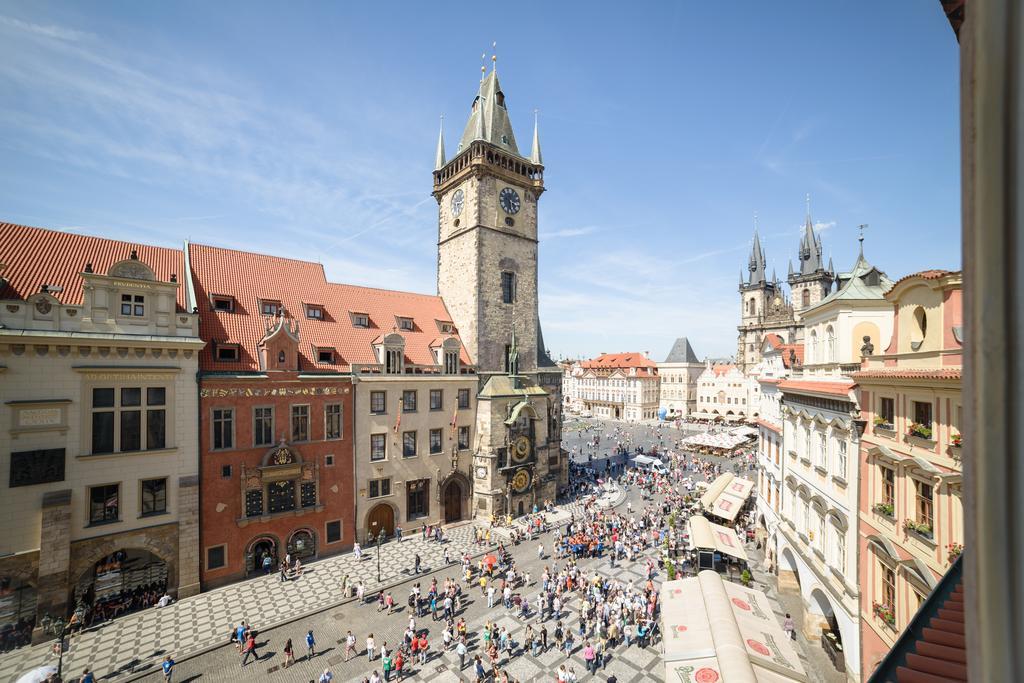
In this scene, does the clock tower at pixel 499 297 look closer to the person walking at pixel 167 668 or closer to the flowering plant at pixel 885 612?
the person walking at pixel 167 668

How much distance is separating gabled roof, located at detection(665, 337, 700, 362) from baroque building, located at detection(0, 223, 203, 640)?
329 ft

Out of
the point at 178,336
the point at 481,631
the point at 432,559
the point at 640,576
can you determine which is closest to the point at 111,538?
the point at 178,336

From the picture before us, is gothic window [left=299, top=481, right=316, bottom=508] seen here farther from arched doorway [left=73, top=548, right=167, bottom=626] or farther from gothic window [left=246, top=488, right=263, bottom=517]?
arched doorway [left=73, top=548, right=167, bottom=626]

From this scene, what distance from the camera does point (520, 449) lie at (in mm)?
35250

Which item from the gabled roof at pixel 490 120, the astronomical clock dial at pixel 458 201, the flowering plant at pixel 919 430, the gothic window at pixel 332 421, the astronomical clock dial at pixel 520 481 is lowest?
the astronomical clock dial at pixel 520 481

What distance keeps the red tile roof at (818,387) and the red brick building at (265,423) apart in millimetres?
24718

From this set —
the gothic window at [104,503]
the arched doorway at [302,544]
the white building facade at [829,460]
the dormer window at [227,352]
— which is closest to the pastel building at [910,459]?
the white building facade at [829,460]

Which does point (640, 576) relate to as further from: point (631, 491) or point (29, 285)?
A: point (29, 285)

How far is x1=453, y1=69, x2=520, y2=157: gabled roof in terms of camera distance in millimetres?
38969

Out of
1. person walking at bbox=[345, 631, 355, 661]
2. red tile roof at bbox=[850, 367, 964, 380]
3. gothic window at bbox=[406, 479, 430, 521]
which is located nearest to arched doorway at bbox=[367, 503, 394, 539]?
gothic window at bbox=[406, 479, 430, 521]

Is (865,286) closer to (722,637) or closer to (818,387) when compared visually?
(818,387)

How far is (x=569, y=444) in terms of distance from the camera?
70875 millimetres

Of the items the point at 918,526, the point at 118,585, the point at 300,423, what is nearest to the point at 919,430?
the point at 918,526

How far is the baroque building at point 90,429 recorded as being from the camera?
747 inches
